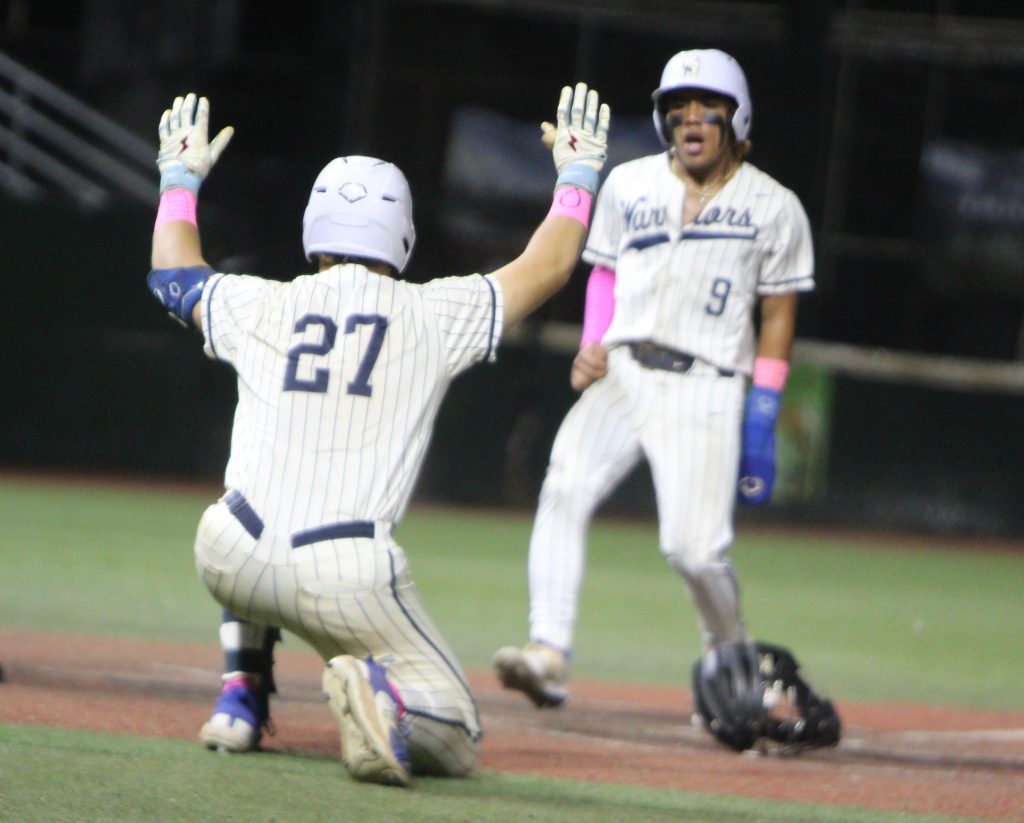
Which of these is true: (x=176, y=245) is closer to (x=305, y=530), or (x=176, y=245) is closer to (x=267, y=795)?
(x=305, y=530)

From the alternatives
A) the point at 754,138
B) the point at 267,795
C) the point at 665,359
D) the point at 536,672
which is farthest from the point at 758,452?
the point at 754,138

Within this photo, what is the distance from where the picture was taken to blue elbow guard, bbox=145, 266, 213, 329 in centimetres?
433

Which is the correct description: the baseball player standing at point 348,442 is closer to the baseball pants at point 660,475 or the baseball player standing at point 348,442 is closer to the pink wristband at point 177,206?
the pink wristband at point 177,206

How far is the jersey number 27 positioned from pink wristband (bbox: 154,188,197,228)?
503 mm

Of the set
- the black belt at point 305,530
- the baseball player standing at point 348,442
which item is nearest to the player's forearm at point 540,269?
the baseball player standing at point 348,442

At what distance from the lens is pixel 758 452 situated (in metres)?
Result: 5.52

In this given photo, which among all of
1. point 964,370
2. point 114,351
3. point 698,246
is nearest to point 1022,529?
point 964,370

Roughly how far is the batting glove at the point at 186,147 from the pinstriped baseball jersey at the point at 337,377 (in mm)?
372

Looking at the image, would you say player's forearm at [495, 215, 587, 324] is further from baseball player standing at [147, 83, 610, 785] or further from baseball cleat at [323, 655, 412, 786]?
baseball cleat at [323, 655, 412, 786]

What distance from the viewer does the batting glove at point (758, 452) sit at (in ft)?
18.1

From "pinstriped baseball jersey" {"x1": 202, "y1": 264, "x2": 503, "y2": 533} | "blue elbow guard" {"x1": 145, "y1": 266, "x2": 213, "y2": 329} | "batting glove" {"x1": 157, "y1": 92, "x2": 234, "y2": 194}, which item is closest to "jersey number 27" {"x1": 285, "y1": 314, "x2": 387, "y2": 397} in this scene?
"pinstriped baseball jersey" {"x1": 202, "y1": 264, "x2": 503, "y2": 533}

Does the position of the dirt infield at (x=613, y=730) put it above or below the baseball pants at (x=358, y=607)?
below

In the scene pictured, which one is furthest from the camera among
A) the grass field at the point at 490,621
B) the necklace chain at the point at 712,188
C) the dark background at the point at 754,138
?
the dark background at the point at 754,138

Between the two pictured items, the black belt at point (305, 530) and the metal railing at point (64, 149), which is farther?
the metal railing at point (64, 149)
